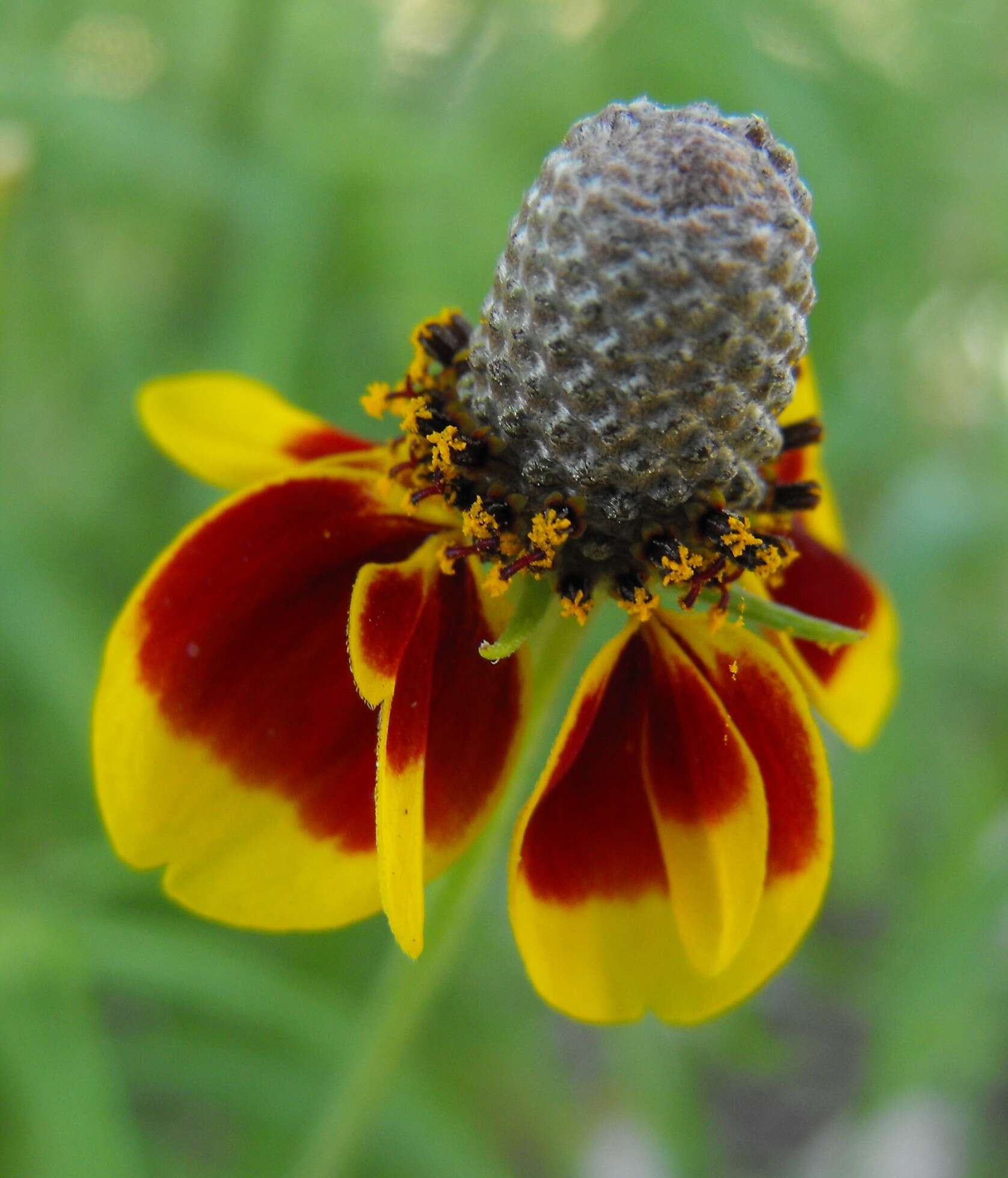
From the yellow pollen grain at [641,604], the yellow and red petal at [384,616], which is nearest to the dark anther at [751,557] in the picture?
the yellow pollen grain at [641,604]

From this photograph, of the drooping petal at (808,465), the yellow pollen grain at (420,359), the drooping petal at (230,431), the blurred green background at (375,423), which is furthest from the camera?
the blurred green background at (375,423)

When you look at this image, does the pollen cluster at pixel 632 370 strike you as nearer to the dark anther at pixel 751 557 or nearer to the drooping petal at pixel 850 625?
the dark anther at pixel 751 557

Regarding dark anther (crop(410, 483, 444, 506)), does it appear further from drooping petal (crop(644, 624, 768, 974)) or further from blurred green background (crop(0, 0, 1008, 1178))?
blurred green background (crop(0, 0, 1008, 1178))

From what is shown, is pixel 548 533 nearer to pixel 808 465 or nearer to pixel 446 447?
pixel 446 447

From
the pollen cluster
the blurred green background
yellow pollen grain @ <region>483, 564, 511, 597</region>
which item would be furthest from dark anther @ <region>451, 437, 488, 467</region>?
the blurred green background

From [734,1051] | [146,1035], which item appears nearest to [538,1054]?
[734,1051]

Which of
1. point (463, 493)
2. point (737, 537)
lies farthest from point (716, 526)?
point (463, 493)
